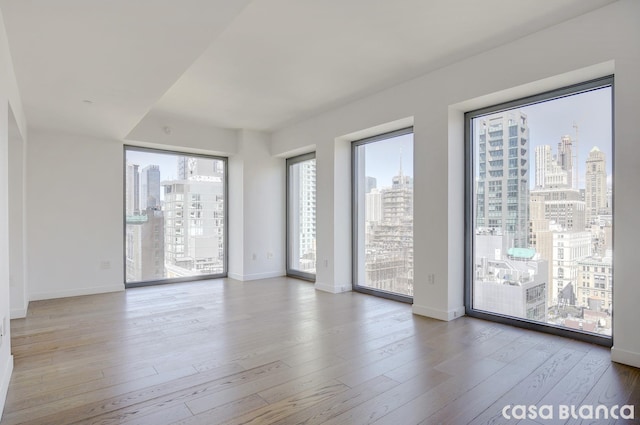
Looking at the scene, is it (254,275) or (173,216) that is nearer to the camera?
(173,216)

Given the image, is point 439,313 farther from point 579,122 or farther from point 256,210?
point 256,210

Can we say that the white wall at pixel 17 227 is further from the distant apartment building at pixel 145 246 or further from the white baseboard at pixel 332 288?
the white baseboard at pixel 332 288

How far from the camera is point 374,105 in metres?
4.66

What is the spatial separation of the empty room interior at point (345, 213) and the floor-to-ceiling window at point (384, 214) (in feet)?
0.13

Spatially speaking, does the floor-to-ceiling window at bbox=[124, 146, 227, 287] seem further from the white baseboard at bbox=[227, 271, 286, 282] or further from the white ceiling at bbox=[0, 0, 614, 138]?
the white ceiling at bbox=[0, 0, 614, 138]

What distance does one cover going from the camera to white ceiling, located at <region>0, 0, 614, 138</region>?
2.18 m

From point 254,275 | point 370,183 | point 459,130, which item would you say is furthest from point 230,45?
point 254,275

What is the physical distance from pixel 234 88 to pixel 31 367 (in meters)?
3.34

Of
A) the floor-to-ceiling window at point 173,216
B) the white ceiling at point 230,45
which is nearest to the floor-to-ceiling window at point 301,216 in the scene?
the floor-to-ceiling window at point 173,216

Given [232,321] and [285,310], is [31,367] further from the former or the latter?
[285,310]

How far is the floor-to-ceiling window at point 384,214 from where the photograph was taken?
4742 millimetres

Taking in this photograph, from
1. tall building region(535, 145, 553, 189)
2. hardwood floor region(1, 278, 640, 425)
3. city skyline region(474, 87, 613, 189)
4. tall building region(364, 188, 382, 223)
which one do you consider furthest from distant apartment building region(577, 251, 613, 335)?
tall building region(364, 188, 382, 223)

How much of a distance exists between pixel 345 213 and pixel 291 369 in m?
3.17

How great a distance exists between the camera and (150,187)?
599 centimetres
